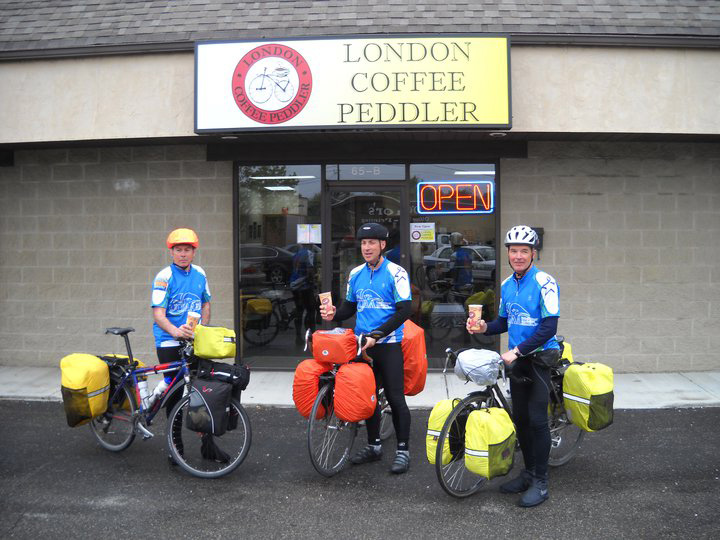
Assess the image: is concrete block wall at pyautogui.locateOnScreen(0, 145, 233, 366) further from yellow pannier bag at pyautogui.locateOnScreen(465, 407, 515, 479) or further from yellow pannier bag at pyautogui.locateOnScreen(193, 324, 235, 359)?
yellow pannier bag at pyautogui.locateOnScreen(465, 407, 515, 479)

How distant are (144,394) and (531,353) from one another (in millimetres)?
3034

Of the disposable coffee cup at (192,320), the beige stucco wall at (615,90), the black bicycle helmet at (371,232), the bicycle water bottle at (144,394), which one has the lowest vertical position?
the bicycle water bottle at (144,394)

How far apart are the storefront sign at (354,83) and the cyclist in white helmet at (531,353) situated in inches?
127

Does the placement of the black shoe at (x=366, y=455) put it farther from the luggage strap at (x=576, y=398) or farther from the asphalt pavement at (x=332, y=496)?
the luggage strap at (x=576, y=398)

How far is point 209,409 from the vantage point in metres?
4.82

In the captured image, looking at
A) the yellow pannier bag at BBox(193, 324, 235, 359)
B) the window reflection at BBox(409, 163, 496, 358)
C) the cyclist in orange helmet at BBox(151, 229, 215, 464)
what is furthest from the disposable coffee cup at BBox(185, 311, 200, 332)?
the window reflection at BBox(409, 163, 496, 358)

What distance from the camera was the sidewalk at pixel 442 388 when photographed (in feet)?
23.6

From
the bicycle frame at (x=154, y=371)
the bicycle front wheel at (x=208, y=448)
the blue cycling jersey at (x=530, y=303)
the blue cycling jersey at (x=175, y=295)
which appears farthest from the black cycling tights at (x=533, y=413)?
the blue cycling jersey at (x=175, y=295)

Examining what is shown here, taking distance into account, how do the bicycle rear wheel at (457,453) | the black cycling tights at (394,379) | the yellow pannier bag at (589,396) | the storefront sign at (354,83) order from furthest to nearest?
1. the storefront sign at (354,83)
2. the black cycling tights at (394,379)
3. the yellow pannier bag at (589,396)
4. the bicycle rear wheel at (457,453)

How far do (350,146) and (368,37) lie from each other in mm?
1456

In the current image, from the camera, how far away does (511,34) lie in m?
7.56

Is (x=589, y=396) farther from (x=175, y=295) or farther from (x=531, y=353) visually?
(x=175, y=295)

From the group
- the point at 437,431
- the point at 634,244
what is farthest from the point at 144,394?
the point at 634,244

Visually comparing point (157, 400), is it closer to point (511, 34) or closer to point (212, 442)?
point (212, 442)
